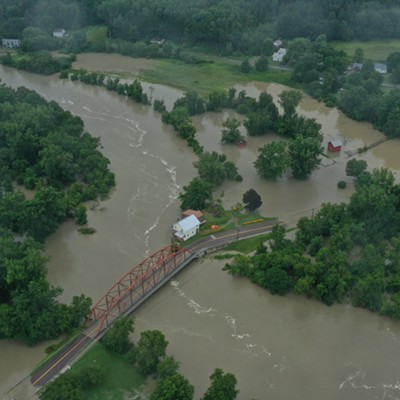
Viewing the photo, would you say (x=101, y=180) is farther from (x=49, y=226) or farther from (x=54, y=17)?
(x=54, y=17)

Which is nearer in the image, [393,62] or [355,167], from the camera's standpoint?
[355,167]

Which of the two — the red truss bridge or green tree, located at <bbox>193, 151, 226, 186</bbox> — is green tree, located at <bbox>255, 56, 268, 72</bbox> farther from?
the red truss bridge

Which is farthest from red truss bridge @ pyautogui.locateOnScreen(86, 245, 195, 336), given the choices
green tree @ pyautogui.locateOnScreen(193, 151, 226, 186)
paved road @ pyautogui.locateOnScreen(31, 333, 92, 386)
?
green tree @ pyautogui.locateOnScreen(193, 151, 226, 186)

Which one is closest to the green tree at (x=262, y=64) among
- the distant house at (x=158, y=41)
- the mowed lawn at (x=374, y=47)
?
the mowed lawn at (x=374, y=47)

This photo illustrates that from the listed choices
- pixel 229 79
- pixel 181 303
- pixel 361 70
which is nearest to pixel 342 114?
pixel 361 70

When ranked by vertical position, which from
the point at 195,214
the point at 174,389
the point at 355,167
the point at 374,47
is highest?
the point at 174,389

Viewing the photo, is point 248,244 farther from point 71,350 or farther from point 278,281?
point 71,350

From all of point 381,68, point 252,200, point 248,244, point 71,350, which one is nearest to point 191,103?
point 252,200
